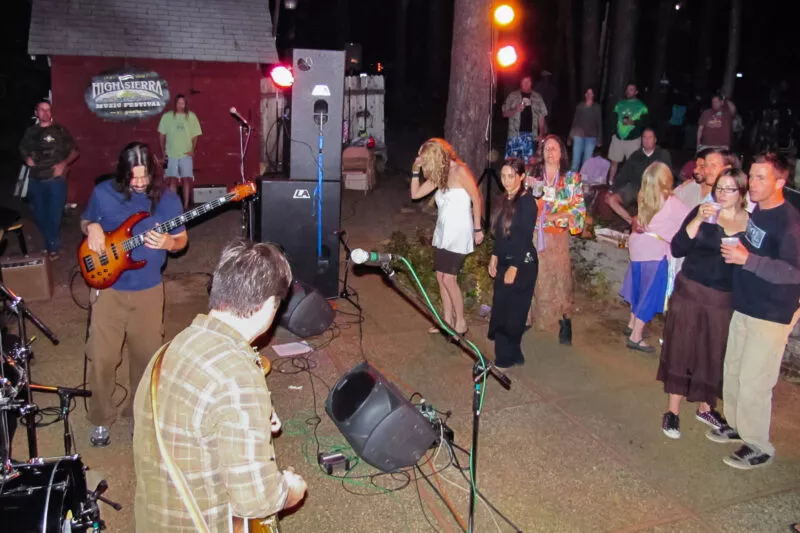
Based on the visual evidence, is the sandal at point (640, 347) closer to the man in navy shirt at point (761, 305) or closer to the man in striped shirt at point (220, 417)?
the man in navy shirt at point (761, 305)

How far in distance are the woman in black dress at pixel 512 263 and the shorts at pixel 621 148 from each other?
785cm

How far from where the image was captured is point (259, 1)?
13617 millimetres

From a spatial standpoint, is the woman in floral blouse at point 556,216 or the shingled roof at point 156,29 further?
the shingled roof at point 156,29

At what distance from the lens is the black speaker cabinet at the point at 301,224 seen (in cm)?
786

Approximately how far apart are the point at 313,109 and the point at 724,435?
5193 mm

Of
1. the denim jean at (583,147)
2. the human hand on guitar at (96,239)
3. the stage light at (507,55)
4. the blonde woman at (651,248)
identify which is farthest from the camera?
the denim jean at (583,147)

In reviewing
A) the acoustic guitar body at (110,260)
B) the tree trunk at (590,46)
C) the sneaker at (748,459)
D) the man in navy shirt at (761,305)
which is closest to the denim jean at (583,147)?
the tree trunk at (590,46)

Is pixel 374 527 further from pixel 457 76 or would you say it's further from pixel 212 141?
pixel 212 141


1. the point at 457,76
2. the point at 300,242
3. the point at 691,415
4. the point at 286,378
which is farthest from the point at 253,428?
the point at 457,76

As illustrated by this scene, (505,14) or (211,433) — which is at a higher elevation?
(505,14)

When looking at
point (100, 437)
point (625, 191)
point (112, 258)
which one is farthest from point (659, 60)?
point (100, 437)

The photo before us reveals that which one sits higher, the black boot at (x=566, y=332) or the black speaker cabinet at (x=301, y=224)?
the black speaker cabinet at (x=301, y=224)

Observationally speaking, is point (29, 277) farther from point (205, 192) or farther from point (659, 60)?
point (659, 60)

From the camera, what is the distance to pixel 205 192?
41.5 feet
